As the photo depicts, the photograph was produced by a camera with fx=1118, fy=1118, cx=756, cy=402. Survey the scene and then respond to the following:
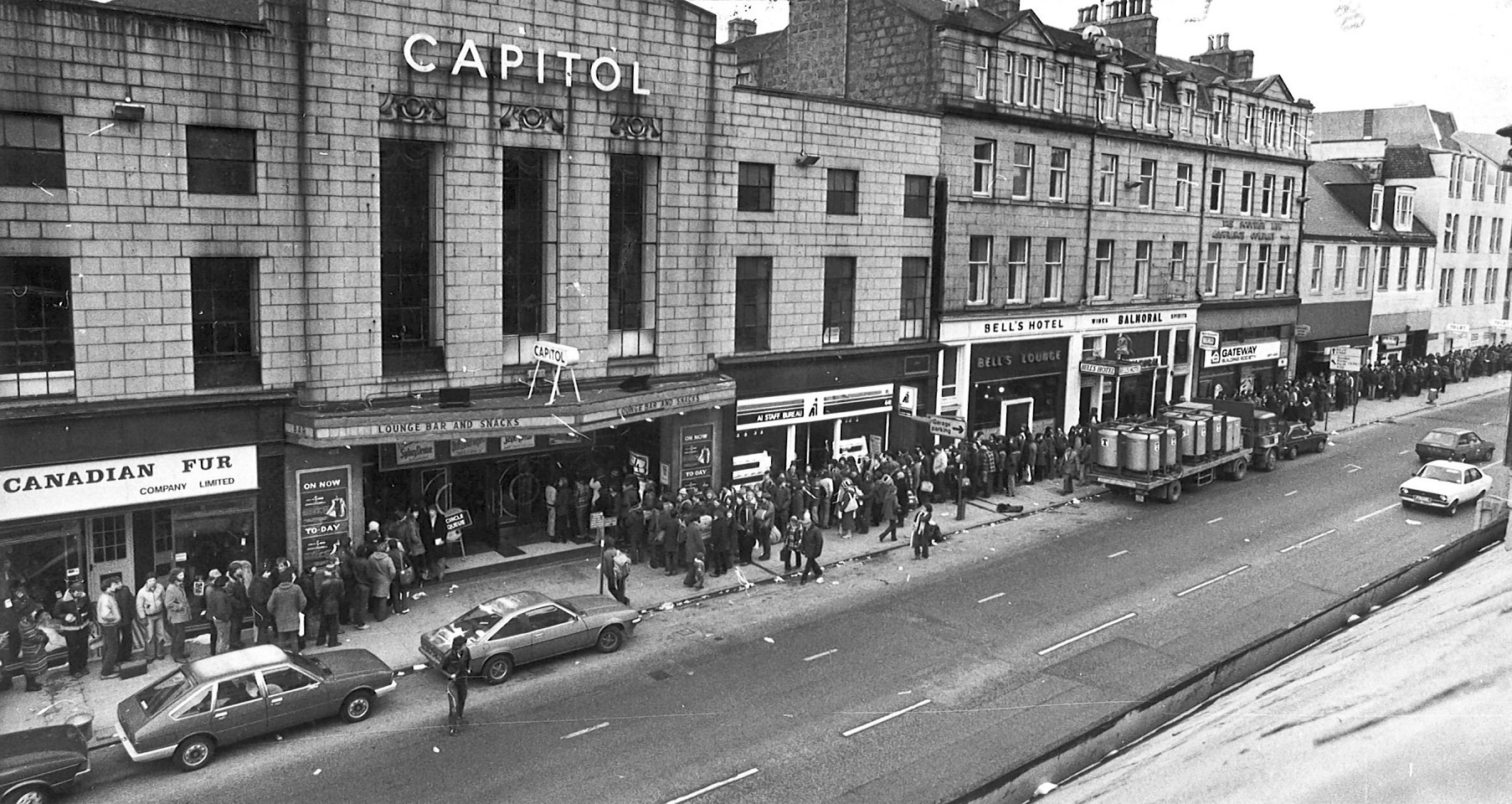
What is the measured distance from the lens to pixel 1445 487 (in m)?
31.6

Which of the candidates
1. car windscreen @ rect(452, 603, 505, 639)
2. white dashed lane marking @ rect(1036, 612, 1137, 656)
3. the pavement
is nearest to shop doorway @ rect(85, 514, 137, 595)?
the pavement

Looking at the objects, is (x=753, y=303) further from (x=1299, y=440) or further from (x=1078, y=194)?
(x=1299, y=440)

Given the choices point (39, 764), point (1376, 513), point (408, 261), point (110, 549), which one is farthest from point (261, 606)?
point (1376, 513)

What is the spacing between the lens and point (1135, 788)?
3.16m

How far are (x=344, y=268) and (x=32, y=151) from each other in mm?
5854

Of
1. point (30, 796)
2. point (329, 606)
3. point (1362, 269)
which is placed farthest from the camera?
point (1362, 269)

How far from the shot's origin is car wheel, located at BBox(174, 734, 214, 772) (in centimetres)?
1599

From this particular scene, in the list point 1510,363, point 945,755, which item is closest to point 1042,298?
point 945,755

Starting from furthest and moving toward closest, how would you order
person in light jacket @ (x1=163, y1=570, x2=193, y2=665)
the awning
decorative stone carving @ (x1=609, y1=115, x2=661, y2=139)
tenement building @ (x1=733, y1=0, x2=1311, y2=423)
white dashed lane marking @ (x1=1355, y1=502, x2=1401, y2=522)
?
1. tenement building @ (x1=733, y1=0, x2=1311, y2=423)
2. white dashed lane marking @ (x1=1355, y1=502, x2=1401, y2=522)
3. decorative stone carving @ (x1=609, y1=115, x2=661, y2=139)
4. the awning
5. person in light jacket @ (x1=163, y1=570, x2=193, y2=665)

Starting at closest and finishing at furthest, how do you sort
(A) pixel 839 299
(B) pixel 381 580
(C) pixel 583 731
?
1. (C) pixel 583 731
2. (B) pixel 381 580
3. (A) pixel 839 299

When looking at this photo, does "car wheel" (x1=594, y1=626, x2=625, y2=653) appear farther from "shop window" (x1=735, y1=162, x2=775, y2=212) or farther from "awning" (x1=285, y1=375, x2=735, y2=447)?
"shop window" (x1=735, y1=162, x2=775, y2=212)

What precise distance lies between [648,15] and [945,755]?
62.8 feet

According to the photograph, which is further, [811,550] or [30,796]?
[811,550]

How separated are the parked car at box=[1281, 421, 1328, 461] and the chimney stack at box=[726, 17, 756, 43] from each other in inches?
1067
